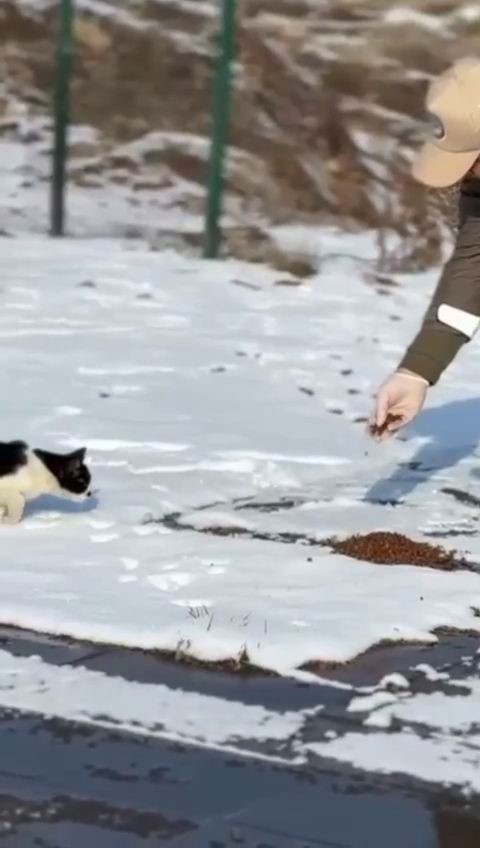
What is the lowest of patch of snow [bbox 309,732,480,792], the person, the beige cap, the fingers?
patch of snow [bbox 309,732,480,792]

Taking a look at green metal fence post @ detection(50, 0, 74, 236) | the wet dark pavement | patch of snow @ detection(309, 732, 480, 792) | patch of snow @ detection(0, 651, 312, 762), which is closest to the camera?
the wet dark pavement

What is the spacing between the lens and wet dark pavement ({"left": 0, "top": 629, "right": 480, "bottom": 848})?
11.5ft

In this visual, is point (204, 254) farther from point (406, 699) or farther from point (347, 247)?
point (406, 699)

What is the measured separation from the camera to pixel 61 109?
12.5 m

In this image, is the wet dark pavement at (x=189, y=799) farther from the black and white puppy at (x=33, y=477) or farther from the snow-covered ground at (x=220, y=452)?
the black and white puppy at (x=33, y=477)

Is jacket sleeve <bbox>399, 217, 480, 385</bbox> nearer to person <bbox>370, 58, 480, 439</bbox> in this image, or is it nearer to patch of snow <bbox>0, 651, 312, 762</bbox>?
person <bbox>370, 58, 480, 439</bbox>

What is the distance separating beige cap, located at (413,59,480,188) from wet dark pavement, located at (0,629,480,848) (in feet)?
5.38

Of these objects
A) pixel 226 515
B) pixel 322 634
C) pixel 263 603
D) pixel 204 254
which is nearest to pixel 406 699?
pixel 322 634

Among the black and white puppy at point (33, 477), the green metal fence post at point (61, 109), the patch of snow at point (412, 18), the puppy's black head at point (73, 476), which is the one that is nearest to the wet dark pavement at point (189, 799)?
the black and white puppy at point (33, 477)

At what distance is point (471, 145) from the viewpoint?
4.86 meters

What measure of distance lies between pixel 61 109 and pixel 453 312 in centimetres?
761

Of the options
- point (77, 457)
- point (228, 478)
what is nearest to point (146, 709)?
point (77, 457)

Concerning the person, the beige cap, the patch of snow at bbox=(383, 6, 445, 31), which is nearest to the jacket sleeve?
the person

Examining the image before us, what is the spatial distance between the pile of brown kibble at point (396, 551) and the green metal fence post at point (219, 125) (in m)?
6.67
